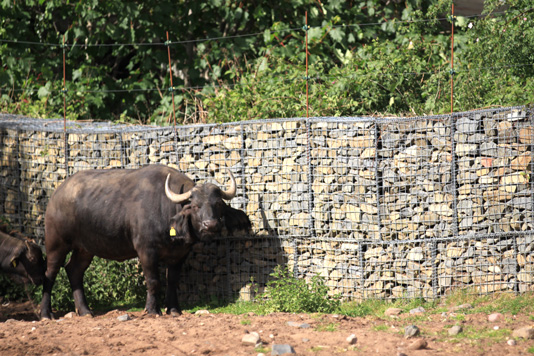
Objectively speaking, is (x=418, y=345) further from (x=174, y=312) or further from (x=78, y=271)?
(x=78, y=271)

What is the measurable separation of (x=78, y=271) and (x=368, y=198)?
4084 mm

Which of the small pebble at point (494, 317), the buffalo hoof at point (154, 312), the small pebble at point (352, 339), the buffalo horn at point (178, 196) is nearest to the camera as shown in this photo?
the small pebble at point (352, 339)

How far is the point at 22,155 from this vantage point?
1152cm

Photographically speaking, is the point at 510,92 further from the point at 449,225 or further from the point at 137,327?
the point at 137,327

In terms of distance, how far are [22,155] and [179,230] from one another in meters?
3.40

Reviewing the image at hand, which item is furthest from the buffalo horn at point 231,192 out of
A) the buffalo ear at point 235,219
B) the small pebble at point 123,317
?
the small pebble at point 123,317

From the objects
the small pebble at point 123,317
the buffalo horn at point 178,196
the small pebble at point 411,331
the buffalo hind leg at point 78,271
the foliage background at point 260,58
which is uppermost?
the foliage background at point 260,58

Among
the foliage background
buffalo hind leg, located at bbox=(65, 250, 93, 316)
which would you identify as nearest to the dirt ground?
buffalo hind leg, located at bbox=(65, 250, 93, 316)

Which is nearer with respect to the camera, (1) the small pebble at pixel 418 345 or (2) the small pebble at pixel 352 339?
(1) the small pebble at pixel 418 345

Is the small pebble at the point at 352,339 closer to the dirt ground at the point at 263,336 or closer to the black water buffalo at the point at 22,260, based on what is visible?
the dirt ground at the point at 263,336

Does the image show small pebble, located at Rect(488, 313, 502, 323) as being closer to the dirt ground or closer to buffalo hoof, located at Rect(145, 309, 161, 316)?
the dirt ground

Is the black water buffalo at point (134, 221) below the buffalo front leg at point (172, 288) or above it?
above

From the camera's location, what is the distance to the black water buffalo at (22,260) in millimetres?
10430

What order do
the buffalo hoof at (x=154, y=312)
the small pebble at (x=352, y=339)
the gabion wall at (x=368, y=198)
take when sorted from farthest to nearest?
the buffalo hoof at (x=154, y=312)
the gabion wall at (x=368, y=198)
the small pebble at (x=352, y=339)
